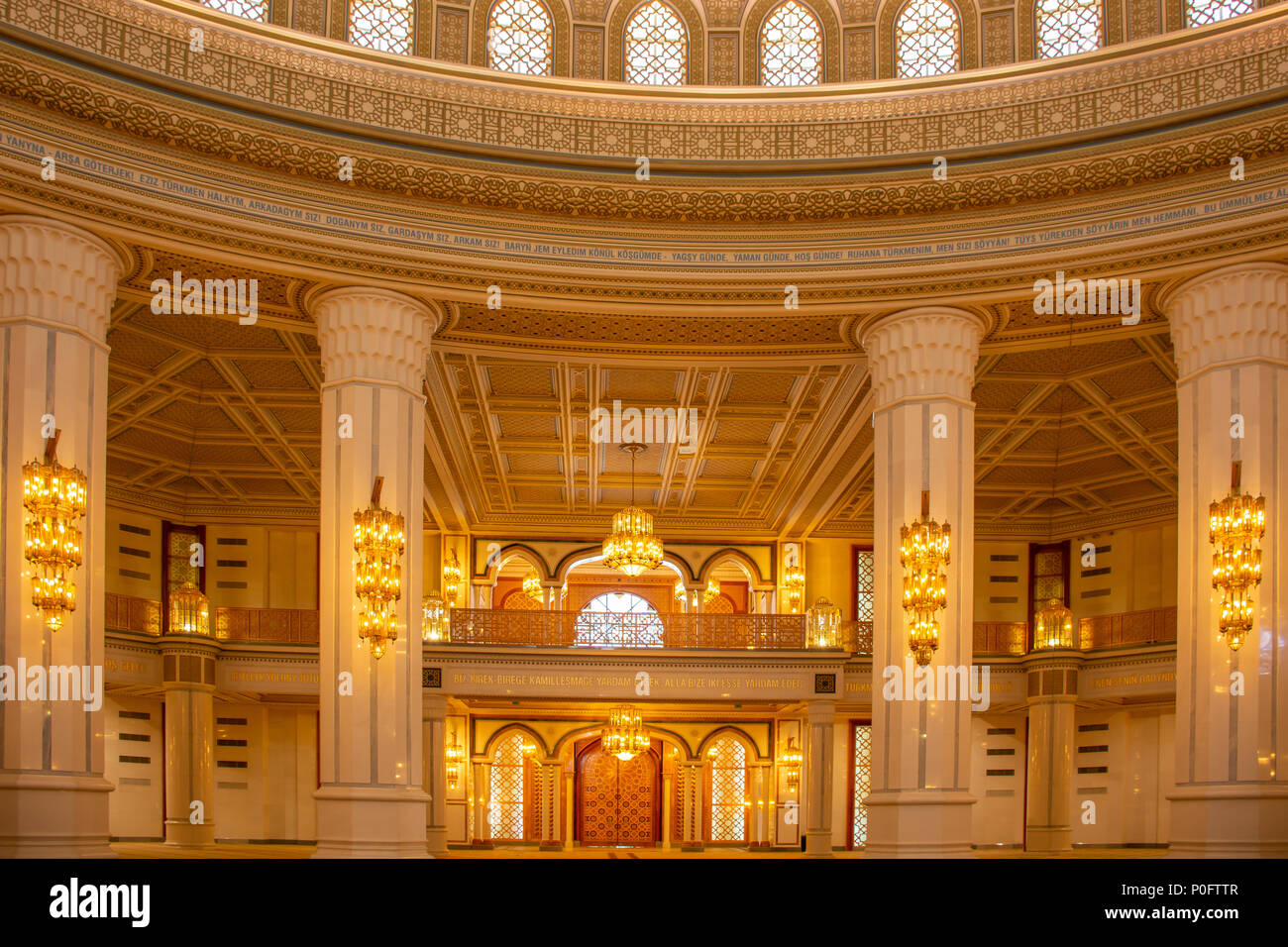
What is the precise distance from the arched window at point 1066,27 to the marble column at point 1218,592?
2.79 meters

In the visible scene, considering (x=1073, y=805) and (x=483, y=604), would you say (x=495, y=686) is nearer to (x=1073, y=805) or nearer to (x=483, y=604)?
(x=483, y=604)

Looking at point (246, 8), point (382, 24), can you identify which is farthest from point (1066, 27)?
point (246, 8)

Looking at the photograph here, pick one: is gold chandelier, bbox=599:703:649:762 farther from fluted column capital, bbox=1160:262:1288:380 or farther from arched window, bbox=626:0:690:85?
fluted column capital, bbox=1160:262:1288:380

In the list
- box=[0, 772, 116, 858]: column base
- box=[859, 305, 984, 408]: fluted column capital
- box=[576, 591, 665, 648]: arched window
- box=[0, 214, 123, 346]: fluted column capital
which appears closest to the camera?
box=[0, 772, 116, 858]: column base

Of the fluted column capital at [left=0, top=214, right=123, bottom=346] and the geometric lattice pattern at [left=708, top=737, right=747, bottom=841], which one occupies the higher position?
the fluted column capital at [left=0, top=214, right=123, bottom=346]

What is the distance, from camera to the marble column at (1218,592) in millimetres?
11070

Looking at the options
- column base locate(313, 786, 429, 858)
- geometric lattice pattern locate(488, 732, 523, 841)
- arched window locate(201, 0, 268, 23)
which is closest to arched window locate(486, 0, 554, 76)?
arched window locate(201, 0, 268, 23)

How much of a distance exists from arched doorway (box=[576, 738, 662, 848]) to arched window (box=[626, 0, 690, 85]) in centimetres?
1477

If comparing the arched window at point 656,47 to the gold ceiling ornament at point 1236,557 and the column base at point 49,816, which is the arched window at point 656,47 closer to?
the gold ceiling ornament at point 1236,557

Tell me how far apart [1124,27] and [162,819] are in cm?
1788

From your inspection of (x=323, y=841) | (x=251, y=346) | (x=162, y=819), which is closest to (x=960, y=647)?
(x=323, y=841)

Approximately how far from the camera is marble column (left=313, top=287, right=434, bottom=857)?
38.3 ft

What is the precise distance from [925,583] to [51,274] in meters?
8.08

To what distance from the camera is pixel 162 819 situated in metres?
21.2
